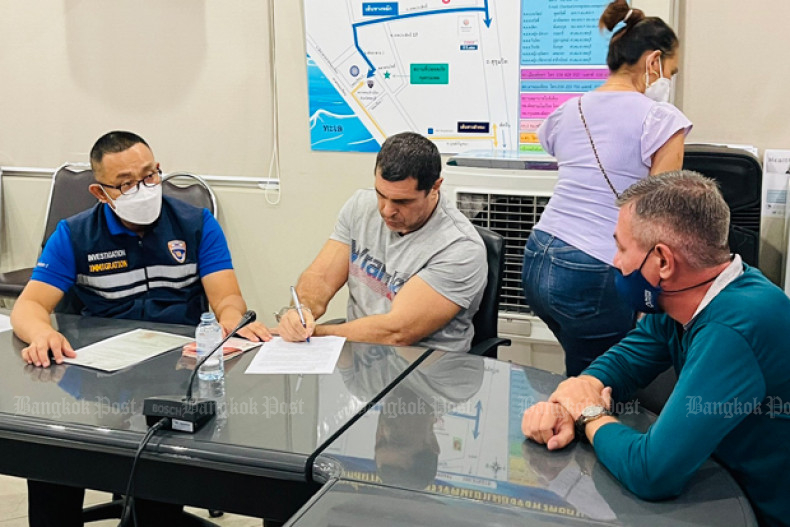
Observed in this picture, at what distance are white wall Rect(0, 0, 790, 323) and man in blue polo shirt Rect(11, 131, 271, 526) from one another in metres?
1.02

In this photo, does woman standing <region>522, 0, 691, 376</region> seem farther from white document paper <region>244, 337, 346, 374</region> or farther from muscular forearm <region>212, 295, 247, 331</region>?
muscular forearm <region>212, 295, 247, 331</region>

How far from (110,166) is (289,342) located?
30.7 inches

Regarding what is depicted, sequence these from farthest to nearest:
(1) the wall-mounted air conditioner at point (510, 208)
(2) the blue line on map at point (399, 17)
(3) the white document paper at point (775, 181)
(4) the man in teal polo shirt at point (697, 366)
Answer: (2) the blue line on map at point (399, 17) → (1) the wall-mounted air conditioner at point (510, 208) → (3) the white document paper at point (775, 181) → (4) the man in teal polo shirt at point (697, 366)

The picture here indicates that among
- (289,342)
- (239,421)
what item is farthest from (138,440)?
(289,342)

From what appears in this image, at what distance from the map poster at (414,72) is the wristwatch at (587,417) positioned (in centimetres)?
183

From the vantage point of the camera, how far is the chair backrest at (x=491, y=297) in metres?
2.33

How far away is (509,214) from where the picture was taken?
118 inches

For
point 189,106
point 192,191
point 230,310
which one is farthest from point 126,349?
point 189,106

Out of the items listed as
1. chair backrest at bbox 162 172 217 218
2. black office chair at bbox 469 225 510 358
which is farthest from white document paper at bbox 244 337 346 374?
chair backrest at bbox 162 172 217 218

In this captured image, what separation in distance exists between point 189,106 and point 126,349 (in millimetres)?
1834

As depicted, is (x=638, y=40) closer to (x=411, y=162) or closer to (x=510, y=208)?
(x=411, y=162)

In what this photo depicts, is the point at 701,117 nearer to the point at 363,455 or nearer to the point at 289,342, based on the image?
the point at 289,342

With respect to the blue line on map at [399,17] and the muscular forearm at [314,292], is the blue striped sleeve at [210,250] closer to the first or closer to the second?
the muscular forearm at [314,292]

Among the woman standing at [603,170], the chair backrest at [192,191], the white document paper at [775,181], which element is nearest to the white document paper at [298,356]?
the woman standing at [603,170]
